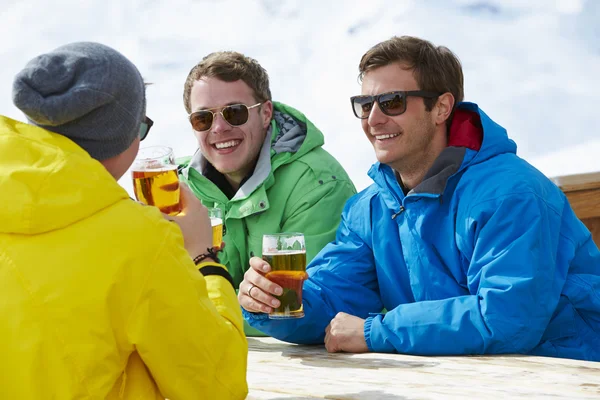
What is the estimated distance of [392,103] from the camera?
3850 millimetres

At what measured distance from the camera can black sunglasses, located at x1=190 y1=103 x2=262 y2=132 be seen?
461 centimetres

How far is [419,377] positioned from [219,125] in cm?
240

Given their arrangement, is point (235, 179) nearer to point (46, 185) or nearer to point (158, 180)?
point (158, 180)

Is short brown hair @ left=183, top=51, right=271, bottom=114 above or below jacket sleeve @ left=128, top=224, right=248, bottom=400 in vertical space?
above

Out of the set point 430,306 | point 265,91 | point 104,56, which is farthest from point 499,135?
point 104,56

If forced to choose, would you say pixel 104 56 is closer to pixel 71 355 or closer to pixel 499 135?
pixel 71 355

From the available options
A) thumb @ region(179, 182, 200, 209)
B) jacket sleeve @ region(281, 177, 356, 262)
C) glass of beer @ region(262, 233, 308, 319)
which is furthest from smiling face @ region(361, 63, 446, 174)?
thumb @ region(179, 182, 200, 209)

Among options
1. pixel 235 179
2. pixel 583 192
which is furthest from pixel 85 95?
pixel 583 192

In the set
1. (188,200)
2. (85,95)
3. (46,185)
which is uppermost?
(85,95)

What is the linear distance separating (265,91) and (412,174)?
1.40 meters

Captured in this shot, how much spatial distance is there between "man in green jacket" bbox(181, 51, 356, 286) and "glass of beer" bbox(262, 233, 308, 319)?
38.7 inches

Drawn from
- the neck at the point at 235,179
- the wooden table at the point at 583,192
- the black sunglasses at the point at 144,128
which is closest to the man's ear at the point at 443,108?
the neck at the point at 235,179

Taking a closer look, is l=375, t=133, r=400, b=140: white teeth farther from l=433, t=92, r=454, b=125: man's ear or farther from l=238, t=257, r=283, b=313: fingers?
l=238, t=257, r=283, b=313: fingers

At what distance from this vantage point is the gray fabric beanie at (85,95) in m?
1.91
